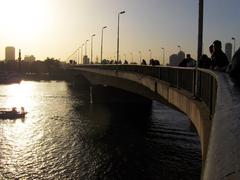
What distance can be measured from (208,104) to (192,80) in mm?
5763

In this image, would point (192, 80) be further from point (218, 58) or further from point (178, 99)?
point (218, 58)

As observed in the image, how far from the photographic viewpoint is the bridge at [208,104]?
8.05ft

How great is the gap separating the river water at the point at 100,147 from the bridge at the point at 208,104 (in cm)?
586

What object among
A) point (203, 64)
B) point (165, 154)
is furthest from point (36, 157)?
point (203, 64)

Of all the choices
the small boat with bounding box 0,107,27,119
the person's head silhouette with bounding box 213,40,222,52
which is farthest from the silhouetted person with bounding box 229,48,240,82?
the small boat with bounding box 0,107,27,119

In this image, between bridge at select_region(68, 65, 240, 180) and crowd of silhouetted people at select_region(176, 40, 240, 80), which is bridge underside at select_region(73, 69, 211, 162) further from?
crowd of silhouetted people at select_region(176, 40, 240, 80)

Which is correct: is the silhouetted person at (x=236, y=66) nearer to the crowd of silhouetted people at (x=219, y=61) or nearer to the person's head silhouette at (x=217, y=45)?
the crowd of silhouetted people at (x=219, y=61)

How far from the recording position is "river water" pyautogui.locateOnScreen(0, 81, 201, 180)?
33.5 meters

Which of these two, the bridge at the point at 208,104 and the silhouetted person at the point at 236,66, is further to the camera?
the silhouetted person at the point at 236,66

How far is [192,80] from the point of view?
1912 cm

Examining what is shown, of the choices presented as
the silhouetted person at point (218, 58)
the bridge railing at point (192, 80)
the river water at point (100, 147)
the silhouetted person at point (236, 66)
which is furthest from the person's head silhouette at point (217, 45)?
the river water at point (100, 147)

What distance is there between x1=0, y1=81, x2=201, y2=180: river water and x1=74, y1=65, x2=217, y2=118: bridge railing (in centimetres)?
761

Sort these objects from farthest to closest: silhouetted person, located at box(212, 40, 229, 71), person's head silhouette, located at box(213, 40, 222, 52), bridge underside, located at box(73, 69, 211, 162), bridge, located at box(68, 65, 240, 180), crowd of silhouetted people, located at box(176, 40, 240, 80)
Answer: silhouetted person, located at box(212, 40, 229, 71) → person's head silhouette, located at box(213, 40, 222, 52) → bridge underside, located at box(73, 69, 211, 162) → crowd of silhouetted people, located at box(176, 40, 240, 80) → bridge, located at box(68, 65, 240, 180)

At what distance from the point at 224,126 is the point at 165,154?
121 ft
